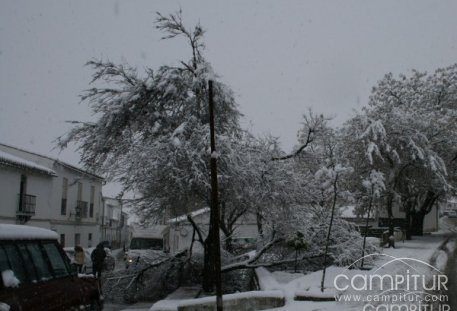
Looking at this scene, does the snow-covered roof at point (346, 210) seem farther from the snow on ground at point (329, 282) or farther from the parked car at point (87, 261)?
the parked car at point (87, 261)

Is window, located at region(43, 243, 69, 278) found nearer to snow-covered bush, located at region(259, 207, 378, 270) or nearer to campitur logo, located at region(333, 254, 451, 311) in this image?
campitur logo, located at region(333, 254, 451, 311)

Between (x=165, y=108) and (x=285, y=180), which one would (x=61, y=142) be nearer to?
(x=165, y=108)

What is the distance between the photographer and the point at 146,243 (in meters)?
30.2

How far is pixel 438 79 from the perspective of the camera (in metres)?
41.7

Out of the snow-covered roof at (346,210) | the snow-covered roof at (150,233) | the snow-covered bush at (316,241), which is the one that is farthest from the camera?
the snow-covered roof at (150,233)

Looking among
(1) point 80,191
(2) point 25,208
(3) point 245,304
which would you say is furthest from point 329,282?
(1) point 80,191

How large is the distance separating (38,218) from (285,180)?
25.0 m

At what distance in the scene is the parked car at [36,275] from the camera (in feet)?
21.3

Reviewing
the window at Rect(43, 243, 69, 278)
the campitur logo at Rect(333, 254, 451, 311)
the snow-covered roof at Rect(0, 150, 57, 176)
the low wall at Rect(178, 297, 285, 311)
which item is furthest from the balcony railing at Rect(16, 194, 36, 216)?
the window at Rect(43, 243, 69, 278)

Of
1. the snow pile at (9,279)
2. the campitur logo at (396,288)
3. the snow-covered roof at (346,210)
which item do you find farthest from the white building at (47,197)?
the snow pile at (9,279)

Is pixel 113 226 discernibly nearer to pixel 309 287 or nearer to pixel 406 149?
pixel 406 149

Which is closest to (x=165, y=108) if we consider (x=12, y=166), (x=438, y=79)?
(x=12, y=166)

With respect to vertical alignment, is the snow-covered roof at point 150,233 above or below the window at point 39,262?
above

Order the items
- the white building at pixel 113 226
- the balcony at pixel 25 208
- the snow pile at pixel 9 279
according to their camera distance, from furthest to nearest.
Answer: the white building at pixel 113 226 → the balcony at pixel 25 208 → the snow pile at pixel 9 279
